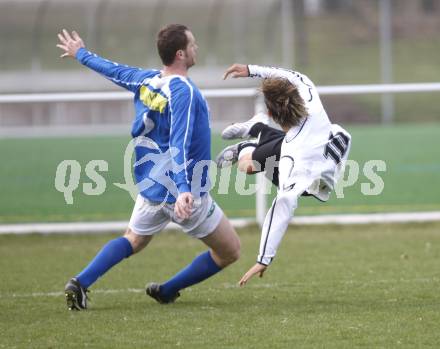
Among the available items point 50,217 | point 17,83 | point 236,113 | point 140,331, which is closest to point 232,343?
point 140,331

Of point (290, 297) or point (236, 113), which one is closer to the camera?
point (290, 297)

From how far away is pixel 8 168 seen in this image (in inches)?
472

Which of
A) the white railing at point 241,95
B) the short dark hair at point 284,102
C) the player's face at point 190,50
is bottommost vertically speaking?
the white railing at point 241,95

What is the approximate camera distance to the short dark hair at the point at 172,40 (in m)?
6.65

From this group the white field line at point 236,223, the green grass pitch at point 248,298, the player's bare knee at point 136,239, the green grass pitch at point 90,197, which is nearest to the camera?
the green grass pitch at point 248,298

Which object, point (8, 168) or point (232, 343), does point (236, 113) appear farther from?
point (232, 343)

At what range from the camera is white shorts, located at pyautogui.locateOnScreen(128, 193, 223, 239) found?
6.90m

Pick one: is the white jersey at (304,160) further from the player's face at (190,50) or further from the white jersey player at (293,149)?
the player's face at (190,50)

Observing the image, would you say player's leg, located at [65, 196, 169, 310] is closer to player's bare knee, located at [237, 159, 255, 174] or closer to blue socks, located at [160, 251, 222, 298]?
blue socks, located at [160, 251, 222, 298]

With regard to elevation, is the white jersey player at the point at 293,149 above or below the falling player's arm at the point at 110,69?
below

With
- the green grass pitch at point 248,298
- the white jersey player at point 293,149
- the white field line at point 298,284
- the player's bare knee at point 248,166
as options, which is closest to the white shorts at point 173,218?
the player's bare knee at point 248,166

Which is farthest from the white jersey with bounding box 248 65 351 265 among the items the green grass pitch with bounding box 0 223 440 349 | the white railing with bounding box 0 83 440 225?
the white railing with bounding box 0 83 440 225

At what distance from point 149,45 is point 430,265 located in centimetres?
1688

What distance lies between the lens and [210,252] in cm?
733
